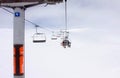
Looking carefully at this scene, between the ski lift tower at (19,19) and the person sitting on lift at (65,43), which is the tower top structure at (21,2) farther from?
the person sitting on lift at (65,43)

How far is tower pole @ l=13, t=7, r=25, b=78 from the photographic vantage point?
51875 millimetres

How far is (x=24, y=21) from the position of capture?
53.3m

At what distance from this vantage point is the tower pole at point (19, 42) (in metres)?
51.9

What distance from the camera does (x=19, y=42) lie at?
52.6m

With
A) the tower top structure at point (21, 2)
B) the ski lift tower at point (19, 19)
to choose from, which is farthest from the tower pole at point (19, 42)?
the tower top structure at point (21, 2)

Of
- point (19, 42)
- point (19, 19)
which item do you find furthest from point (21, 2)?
point (19, 42)

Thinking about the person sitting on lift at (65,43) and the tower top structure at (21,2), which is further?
the person sitting on lift at (65,43)

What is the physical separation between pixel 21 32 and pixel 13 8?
211 cm

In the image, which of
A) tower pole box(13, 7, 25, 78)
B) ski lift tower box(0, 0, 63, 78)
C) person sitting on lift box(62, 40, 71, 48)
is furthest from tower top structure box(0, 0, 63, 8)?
person sitting on lift box(62, 40, 71, 48)

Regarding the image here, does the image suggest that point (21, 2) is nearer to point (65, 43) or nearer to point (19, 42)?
point (19, 42)

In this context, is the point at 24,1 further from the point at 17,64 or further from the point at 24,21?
the point at 17,64

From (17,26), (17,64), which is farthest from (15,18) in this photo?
(17,64)

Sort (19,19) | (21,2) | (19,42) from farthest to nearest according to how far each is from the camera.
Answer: (19,19) < (21,2) < (19,42)

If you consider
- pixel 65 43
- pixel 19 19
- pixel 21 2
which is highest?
pixel 21 2
